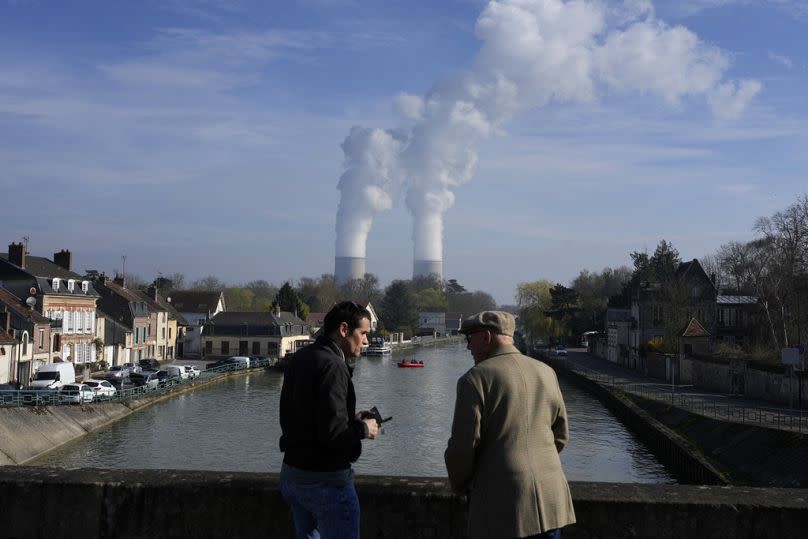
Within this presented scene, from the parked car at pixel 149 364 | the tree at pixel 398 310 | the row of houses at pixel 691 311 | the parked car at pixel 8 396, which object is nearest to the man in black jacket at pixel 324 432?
the parked car at pixel 8 396

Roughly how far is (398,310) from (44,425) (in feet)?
357

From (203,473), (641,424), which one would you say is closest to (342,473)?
(203,473)

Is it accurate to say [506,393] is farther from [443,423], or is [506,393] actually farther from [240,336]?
[240,336]

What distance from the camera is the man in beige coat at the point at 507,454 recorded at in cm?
410

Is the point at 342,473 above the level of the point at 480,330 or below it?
below

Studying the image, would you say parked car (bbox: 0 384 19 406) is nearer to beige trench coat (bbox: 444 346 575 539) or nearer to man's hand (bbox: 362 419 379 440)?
man's hand (bbox: 362 419 379 440)

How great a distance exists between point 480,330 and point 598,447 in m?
35.2

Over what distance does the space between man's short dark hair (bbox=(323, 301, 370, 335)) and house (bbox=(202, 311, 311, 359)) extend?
8123 centimetres

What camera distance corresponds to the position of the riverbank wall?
5.58 metres

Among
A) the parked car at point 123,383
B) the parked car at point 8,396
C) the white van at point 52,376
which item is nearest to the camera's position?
the parked car at point 8,396

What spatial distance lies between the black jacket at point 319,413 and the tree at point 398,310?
136989 mm

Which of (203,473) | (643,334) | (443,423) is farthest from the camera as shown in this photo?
(643,334)

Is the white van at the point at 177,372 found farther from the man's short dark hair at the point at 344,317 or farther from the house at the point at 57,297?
A: the man's short dark hair at the point at 344,317

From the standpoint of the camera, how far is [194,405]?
50.4m
